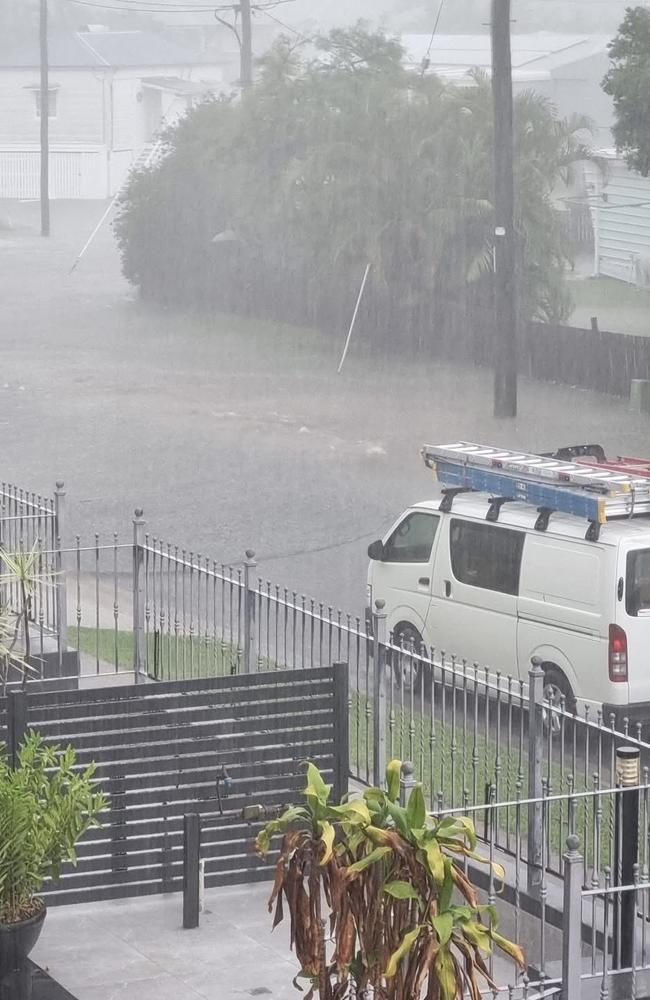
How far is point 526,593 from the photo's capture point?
13406mm

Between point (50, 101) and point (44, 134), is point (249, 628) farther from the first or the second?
point (50, 101)

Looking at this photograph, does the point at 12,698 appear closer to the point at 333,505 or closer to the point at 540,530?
the point at 540,530

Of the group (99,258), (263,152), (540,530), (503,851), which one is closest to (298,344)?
(263,152)

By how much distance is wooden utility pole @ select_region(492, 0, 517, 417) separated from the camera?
2972 centimetres

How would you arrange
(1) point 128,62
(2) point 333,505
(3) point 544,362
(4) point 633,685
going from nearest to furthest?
(4) point 633,685, (2) point 333,505, (3) point 544,362, (1) point 128,62

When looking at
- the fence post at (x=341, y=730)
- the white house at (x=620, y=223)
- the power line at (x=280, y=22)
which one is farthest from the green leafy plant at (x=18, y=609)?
the power line at (x=280, y=22)

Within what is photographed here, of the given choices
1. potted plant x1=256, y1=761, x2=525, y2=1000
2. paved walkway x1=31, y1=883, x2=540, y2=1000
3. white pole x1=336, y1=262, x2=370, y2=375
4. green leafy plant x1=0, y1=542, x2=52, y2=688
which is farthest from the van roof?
white pole x1=336, y1=262, x2=370, y2=375

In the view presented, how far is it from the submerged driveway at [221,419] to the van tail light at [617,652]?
284 inches

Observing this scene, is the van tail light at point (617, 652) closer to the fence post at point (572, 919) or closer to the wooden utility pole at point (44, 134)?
the fence post at point (572, 919)

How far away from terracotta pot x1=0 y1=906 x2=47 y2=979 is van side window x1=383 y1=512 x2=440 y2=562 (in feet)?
23.2

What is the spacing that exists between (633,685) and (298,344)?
100 ft

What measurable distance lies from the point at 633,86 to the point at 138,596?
22.1 metres

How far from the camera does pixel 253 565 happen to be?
12.0 m

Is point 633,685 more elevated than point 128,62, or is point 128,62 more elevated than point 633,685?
point 128,62
